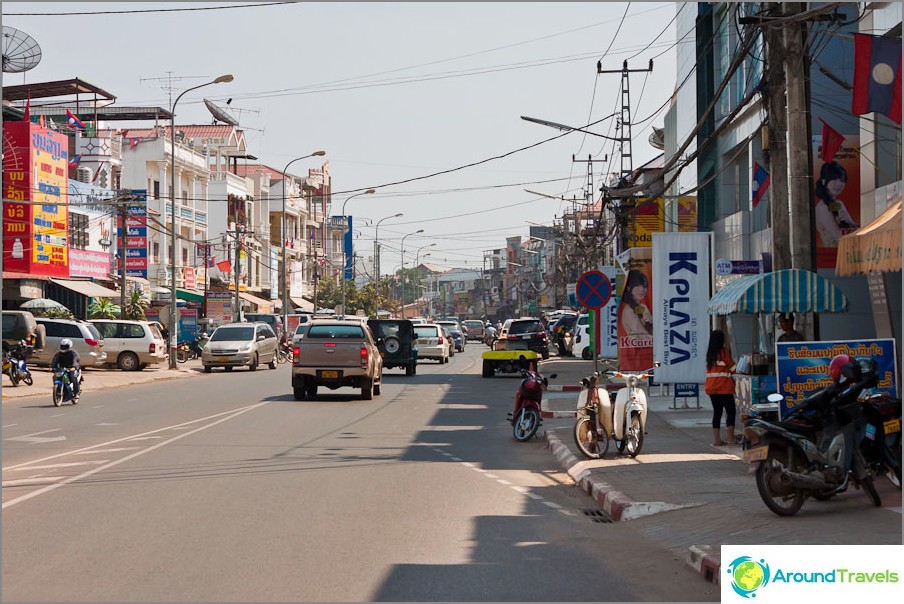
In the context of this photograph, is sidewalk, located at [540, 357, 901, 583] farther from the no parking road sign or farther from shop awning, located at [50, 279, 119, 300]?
shop awning, located at [50, 279, 119, 300]

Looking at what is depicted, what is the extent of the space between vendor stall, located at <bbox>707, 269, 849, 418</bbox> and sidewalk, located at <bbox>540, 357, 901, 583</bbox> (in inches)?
39.5

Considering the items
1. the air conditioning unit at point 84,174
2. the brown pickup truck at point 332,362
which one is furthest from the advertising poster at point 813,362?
the air conditioning unit at point 84,174

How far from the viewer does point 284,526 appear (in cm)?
976

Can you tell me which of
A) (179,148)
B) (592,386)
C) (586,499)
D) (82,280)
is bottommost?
(586,499)

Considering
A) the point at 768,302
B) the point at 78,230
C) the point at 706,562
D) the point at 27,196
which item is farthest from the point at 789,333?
the point at 78,230

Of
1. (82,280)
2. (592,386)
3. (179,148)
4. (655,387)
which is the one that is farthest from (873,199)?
(179,148)

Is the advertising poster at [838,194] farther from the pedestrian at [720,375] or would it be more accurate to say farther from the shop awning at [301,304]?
the shop awning at [301,304]

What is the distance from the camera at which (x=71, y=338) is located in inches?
1451

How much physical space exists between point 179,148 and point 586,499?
57.3 meters

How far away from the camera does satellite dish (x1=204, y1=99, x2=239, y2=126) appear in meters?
82.5

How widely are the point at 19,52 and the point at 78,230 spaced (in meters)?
8.33

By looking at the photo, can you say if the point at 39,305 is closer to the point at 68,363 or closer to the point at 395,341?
the point at 395,341

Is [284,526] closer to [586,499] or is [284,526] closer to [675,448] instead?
[586,499]

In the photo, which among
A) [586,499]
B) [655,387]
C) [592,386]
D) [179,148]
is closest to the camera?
[586,499]
